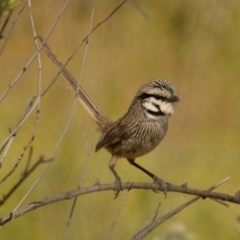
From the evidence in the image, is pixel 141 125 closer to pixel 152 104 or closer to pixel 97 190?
pixel 152 104

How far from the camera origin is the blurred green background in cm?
550

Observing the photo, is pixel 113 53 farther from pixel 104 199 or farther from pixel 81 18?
pixel 104 199

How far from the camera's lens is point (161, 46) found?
8656mm

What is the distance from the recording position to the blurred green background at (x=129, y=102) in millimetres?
5496

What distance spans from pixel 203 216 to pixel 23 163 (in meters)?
1.56

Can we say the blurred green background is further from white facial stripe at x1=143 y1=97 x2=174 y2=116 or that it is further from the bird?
white facial stripe at x1=143 y1=97 x2=174 y2=116

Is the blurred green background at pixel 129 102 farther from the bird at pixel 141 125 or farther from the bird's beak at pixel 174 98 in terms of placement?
the bird's beak at pixel 174 98

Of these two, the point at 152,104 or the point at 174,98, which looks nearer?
the point at 174,98

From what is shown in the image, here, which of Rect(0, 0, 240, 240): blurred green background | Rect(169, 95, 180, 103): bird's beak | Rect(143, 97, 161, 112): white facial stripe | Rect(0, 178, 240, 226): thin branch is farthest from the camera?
Rect(0, 0, 240, 240): blurred green background

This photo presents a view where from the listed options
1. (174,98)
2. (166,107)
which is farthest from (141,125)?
(174,98)

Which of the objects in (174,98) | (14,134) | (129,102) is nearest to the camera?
(14,134)

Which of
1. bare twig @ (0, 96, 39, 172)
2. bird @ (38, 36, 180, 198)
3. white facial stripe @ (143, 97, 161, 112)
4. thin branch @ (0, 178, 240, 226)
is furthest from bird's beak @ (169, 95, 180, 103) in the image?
bare twig @ (0, 96, 39, 172)

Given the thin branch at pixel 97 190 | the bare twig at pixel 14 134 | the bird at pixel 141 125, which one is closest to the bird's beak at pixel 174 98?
the bird at pixel 141 125

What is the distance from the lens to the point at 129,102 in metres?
7.90
